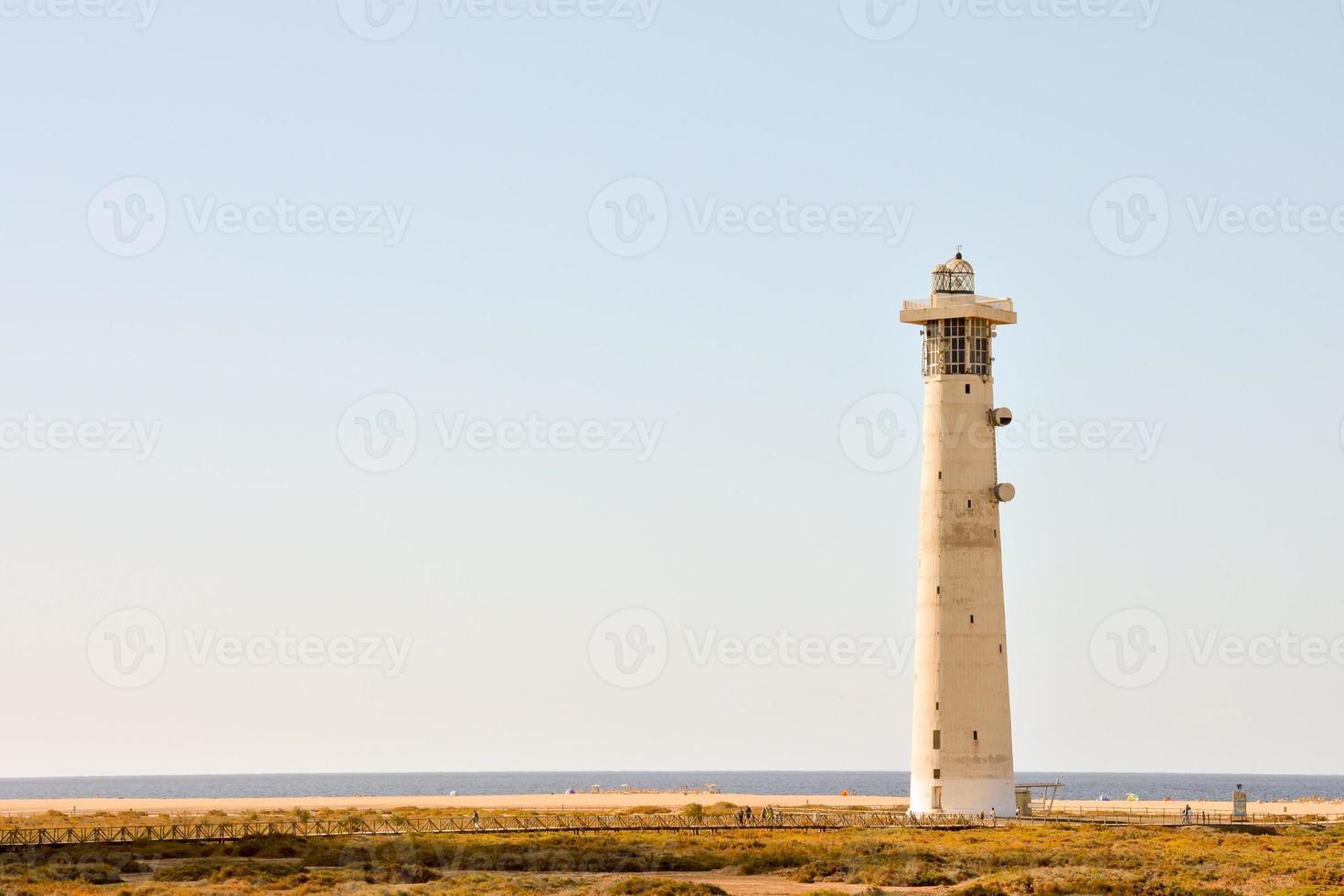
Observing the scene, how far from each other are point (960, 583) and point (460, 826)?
20.8 m

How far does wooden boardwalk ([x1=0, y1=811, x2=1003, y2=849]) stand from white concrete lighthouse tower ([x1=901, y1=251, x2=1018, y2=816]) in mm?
1868

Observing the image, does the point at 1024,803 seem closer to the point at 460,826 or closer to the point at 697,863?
the point at 697,863

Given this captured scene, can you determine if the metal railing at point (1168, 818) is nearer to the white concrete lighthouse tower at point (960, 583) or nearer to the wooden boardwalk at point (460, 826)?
the white concrete lighthouse tower at point (960, 583)

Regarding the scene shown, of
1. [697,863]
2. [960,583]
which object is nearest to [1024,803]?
[960,583]

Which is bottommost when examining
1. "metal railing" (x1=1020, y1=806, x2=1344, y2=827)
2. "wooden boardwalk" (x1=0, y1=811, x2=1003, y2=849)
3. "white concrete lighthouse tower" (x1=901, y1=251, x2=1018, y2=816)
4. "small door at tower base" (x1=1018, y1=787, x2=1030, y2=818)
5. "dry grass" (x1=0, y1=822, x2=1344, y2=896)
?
"dry grass" (x1=0, y1=822, x2=1344, y2=896)

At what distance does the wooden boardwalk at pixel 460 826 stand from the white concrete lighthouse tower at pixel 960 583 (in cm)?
187

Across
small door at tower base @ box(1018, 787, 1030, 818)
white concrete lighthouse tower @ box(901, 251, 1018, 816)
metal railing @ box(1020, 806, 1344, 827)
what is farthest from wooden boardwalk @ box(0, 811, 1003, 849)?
metal railing @ box(1020, 806, 1344, 827)

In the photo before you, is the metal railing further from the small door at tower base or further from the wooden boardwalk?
the wooden boardwalk

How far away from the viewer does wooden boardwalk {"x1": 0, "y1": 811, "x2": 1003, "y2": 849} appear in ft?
203

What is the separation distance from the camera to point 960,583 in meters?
69.2

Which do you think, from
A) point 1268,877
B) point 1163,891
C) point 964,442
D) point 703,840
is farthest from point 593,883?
point 964,442

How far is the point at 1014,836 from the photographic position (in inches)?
2522

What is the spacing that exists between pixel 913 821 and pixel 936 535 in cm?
1073

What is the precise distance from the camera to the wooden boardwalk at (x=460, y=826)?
203ft
